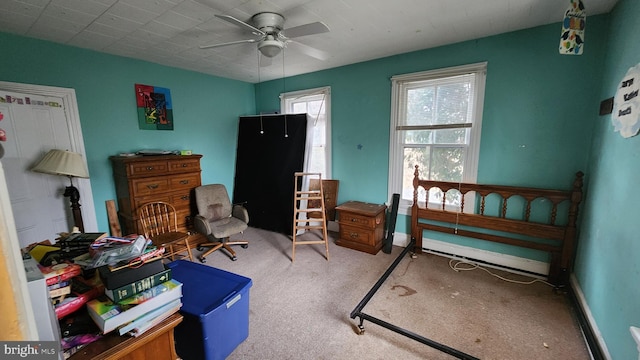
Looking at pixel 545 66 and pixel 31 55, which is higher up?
pixel 31 55

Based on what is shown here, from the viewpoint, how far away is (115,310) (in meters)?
0.86

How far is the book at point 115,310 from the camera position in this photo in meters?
0.84

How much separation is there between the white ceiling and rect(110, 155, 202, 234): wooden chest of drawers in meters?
1.25

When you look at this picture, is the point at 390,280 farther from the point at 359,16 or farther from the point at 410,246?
the point at 359,16

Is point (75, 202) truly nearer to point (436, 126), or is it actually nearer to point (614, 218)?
point (436, 126)

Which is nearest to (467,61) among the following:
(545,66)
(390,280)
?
(545,66)

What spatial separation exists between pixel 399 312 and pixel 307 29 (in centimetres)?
239

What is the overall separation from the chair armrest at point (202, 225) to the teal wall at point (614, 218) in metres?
3.42

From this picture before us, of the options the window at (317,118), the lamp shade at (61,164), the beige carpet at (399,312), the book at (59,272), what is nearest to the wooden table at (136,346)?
the book at (59,272)

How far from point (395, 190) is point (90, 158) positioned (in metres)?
3.64

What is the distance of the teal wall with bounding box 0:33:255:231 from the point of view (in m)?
2.51

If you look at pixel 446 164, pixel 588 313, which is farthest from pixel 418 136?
pixel 588 313

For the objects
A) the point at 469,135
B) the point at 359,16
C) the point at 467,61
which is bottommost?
the point at 469,135

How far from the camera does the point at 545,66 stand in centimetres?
238
